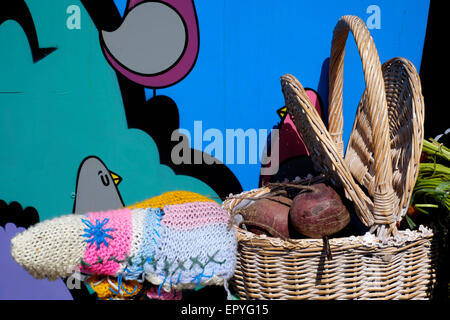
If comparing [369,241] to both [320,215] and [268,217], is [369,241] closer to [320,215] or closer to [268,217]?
[320,215]

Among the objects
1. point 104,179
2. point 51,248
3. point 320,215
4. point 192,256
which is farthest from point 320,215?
point 104,179

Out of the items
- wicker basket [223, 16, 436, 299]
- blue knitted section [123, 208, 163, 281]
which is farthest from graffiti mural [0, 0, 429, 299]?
blue knitted section [123, 208, 163, 281]

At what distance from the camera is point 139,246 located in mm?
1091

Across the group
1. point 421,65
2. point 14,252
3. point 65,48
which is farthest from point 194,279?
point 421,65

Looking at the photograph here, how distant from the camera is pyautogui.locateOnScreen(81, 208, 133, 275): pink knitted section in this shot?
1.05 m

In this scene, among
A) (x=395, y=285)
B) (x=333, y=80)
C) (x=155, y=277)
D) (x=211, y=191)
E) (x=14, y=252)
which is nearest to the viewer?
(x=14, y=252)

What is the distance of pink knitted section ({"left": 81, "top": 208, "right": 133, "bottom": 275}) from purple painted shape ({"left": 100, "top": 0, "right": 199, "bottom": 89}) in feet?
2.92

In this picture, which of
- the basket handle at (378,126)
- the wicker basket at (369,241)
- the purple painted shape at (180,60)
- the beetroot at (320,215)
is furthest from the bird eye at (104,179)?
the basket handle at (378,126)

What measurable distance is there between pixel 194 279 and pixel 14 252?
51 cm

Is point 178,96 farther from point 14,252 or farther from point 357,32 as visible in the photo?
point 14,252

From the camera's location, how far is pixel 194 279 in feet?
3.61

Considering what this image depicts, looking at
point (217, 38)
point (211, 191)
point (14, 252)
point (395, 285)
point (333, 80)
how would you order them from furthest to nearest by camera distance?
point (211, 191), point (217, 38), point (333, 80), point (395, 285), point (14, 252)

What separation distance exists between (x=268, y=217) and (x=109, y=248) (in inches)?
22.5

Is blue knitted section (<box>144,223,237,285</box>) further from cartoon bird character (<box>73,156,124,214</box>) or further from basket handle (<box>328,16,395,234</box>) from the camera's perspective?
cartoon bird character (<box>73,156,124,214</box>)
